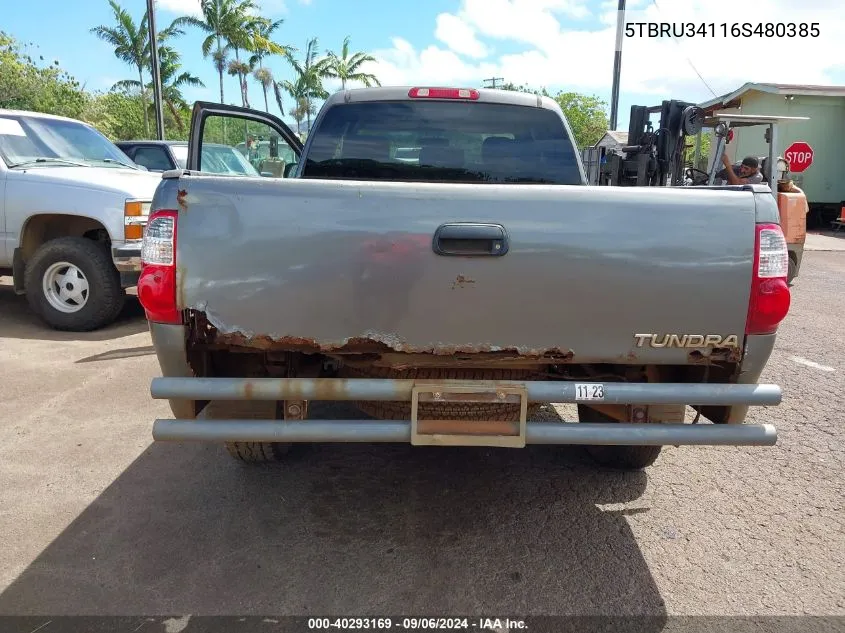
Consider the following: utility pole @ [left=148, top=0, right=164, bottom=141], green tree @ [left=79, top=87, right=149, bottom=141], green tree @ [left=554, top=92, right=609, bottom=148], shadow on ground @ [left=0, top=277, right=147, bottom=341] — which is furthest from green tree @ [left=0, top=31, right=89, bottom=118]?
green tree @ [left=554, top=92, right=609, bottom=148]

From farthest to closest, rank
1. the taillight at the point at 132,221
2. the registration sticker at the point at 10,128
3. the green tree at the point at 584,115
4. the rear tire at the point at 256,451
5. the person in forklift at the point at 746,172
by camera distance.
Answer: the green tree at the point at 584,115
the person in forklift at the point at 746,172
the registration sticker at the point at 10,128
the taillight at the point at 132,221
the rear tire at the point at 256,451

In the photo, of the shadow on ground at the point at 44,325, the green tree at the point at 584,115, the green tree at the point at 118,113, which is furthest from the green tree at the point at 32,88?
the green tree at the point at 584,115

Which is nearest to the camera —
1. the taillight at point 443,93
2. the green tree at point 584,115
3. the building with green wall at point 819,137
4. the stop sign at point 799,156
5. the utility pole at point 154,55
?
the taillight at point 443,93

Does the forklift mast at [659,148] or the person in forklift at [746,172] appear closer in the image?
the forklift mast at [659,148]

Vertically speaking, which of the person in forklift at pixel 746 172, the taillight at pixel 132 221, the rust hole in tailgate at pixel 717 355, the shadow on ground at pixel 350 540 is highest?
the person in forklift at pixel 746 172

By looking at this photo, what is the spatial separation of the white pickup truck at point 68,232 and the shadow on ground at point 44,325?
0.40ft

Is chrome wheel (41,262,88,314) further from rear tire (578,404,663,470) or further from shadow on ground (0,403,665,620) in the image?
rear tire (578,404,663,470)

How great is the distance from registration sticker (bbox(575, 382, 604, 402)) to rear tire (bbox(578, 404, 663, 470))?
0.87 m

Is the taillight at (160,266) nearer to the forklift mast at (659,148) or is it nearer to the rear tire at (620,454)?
the rear tire at (620,454)

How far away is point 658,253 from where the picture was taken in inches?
94.4

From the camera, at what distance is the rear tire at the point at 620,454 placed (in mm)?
3425

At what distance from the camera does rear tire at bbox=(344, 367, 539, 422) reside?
2.68 m

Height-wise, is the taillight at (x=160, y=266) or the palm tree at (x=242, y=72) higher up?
the palm tree at (x=242, y=72)

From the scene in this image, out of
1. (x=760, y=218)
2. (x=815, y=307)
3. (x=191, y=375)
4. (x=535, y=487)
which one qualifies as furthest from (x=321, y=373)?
(x=815, y=307)
